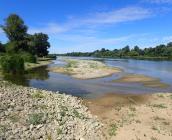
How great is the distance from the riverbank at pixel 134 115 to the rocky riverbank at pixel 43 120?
1231mm

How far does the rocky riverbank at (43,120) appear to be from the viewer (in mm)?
15711

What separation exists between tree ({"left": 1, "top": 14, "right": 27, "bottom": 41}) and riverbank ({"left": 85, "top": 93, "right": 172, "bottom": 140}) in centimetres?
7917

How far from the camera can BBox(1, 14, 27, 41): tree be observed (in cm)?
10169

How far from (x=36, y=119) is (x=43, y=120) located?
464 millimetres

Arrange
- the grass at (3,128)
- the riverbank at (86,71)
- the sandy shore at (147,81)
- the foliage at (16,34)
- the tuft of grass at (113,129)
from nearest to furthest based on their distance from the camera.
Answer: the grass at (3,128) → the tuft of grass at (113,129) → the sandy shore at (147,81) → the riverbank at (86,71) → the foliage at (16,34)

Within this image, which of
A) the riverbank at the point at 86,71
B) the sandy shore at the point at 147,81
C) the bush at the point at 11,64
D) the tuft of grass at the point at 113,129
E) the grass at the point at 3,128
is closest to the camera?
the grass at the point at 3,128

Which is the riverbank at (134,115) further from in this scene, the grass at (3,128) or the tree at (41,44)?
the tree at (41,44)

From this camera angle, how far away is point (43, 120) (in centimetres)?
1747

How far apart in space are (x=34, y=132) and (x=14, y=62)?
39.5 meters

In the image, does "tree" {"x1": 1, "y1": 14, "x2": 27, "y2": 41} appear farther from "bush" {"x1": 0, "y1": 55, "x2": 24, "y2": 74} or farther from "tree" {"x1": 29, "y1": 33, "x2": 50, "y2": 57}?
"bush" {"x1": 0, "y1": 55, "x2": 24, "y2": 74}

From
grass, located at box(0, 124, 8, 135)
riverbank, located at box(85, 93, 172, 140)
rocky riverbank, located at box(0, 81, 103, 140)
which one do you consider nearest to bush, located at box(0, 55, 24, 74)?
riverbank, located at box(85, 93, 172, 140)

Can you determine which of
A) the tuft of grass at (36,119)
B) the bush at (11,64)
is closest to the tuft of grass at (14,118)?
the tuft of grass at (36,119)

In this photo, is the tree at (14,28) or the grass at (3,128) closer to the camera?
the grass at (3,128)

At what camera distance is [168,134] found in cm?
1706
